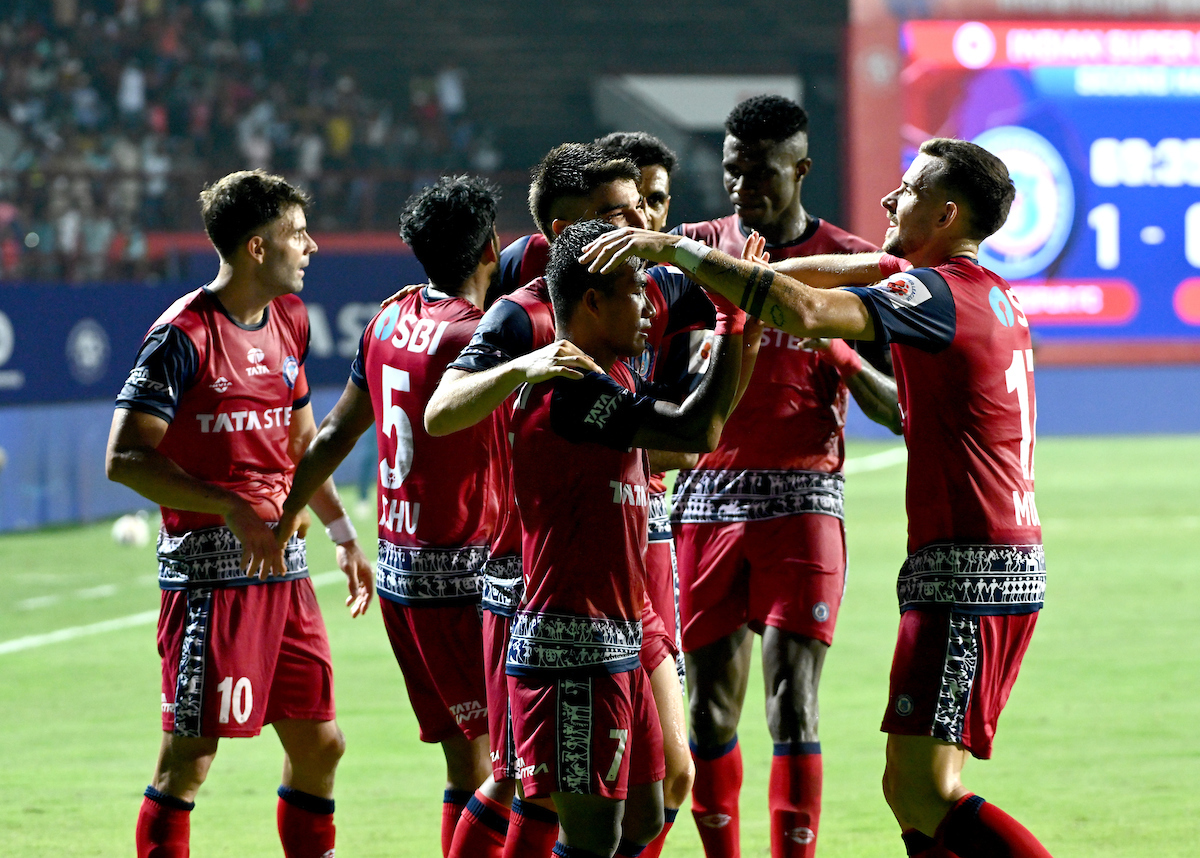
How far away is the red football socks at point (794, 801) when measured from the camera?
15.8 feet

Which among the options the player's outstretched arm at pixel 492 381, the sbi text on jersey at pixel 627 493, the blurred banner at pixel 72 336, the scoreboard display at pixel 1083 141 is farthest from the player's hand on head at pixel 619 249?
the scoreboard display at pixel 1083 141

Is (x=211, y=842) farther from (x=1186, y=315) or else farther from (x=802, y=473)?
(x=1186, y=315)

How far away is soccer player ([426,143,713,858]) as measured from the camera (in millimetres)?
3738

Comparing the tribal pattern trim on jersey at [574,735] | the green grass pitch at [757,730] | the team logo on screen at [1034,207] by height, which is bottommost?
the green grass pitch at [757,730]

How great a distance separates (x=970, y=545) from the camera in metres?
4.09

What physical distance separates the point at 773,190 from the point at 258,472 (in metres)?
1.97

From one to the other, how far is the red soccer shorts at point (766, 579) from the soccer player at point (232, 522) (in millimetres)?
1146

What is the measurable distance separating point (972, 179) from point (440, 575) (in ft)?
5.94

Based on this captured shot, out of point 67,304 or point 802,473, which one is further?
point 67,304

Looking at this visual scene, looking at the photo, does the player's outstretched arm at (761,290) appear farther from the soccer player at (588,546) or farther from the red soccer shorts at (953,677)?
the red soccer shorts at (953,677)

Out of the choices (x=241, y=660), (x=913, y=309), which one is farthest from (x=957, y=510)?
(x=241, y=660)

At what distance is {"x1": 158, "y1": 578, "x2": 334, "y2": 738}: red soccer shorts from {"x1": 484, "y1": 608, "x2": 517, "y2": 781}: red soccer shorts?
2.49ft

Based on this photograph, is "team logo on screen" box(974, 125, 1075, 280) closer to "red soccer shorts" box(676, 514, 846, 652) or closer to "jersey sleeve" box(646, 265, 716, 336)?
"red soccer shorts" box(676, 514, 846, 652)

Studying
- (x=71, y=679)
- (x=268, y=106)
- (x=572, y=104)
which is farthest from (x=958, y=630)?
(x=572, y=104)
